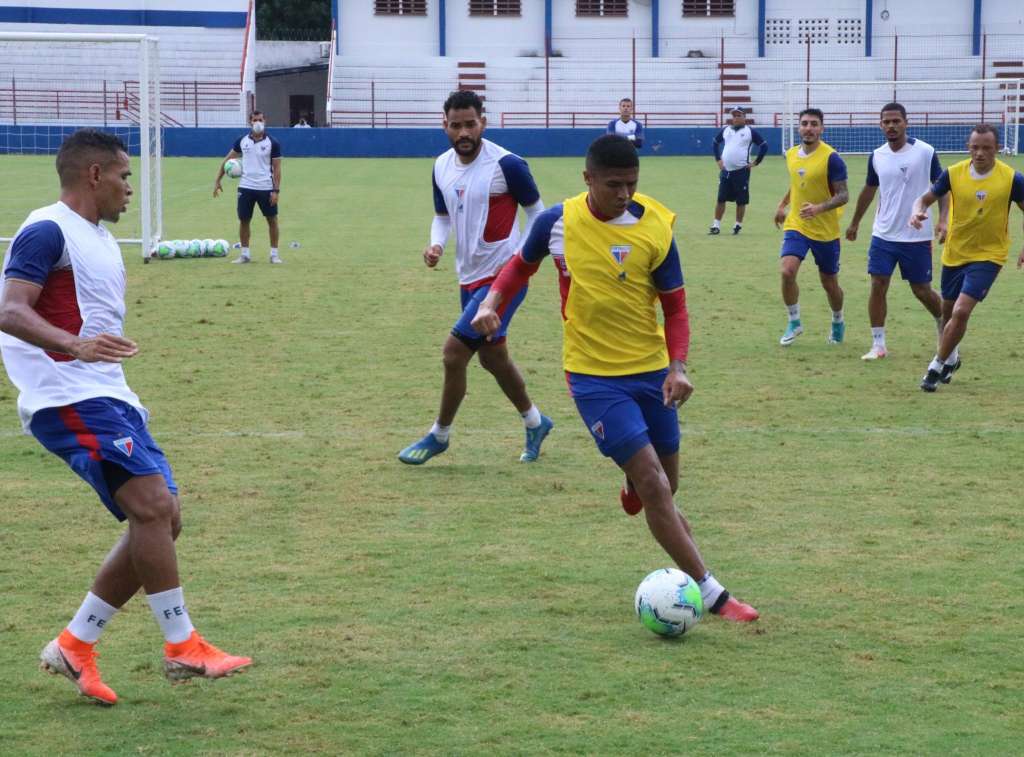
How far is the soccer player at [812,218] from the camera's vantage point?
13023 mm

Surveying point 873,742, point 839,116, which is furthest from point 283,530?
point 839,116

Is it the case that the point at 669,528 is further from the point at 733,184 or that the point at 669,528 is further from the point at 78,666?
the point at 733,184

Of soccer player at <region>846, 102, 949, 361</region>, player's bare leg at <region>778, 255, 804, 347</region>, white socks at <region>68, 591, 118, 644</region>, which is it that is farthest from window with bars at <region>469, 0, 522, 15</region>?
white socks at <region>68, 591, 118, 644</region>

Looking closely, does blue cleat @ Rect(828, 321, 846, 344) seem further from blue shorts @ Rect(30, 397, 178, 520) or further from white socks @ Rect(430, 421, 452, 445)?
blue shorts @ Rect(30, 397, 178, 520)

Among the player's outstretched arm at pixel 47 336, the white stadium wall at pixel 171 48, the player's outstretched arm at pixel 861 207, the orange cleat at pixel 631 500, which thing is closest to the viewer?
the player's outstretched arm at pixel 47 336

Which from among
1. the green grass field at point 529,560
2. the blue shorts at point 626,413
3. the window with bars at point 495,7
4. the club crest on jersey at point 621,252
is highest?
the window with bars at point 495,7

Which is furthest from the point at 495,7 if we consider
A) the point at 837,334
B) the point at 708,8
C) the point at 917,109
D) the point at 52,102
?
the point at 837,334

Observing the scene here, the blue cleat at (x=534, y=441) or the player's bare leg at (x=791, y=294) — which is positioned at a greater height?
the player's bare leg at (x=791, y=294)

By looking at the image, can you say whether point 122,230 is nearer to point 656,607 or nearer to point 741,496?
point 741,496

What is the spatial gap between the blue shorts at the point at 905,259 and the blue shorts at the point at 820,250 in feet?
2.39

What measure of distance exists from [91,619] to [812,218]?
9062mm

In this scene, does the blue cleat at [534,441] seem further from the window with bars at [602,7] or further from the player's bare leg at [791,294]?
the window with bars at [602,7]

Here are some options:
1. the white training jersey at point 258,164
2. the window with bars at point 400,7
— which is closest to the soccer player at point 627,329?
the white training jersey at point 258,164

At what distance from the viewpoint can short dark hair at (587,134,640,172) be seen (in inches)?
226
